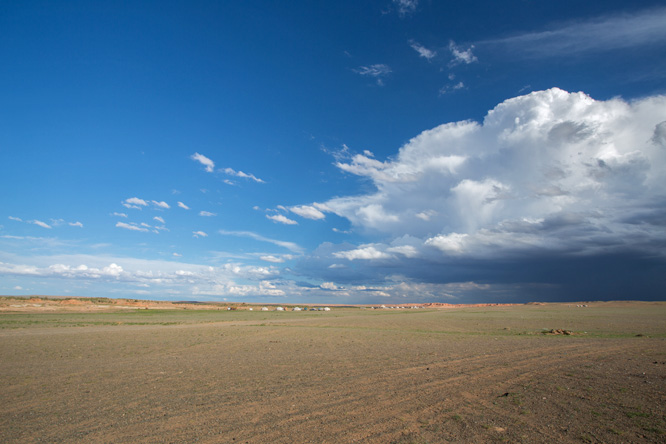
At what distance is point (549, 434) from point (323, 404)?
5278 millimetres

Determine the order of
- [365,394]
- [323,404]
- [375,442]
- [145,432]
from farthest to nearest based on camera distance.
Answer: [365,394], [323,404], [145,432], [375,442]

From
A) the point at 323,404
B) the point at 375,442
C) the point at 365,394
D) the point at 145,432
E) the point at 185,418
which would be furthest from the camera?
the point at 365,394

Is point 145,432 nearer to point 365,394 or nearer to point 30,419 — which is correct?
point 30,419

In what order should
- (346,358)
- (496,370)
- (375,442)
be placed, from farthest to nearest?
1. (346,358)
2. (496,370)
3. (375,442)

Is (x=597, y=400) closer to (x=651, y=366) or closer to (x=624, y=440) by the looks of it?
(x=624, y=440)

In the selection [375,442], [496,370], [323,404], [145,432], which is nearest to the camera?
[375,442]

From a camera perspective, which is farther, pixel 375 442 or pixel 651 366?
pixel 651 366

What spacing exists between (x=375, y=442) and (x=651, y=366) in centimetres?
1415

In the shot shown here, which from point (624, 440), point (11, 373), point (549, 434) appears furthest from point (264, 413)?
point (11, 373)

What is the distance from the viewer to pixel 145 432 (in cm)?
793

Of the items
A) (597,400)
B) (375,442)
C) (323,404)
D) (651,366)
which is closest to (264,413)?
(323,404)

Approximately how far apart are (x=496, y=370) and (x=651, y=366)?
6.47m

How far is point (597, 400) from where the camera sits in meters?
10.0

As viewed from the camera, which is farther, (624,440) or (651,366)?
(651,366)
